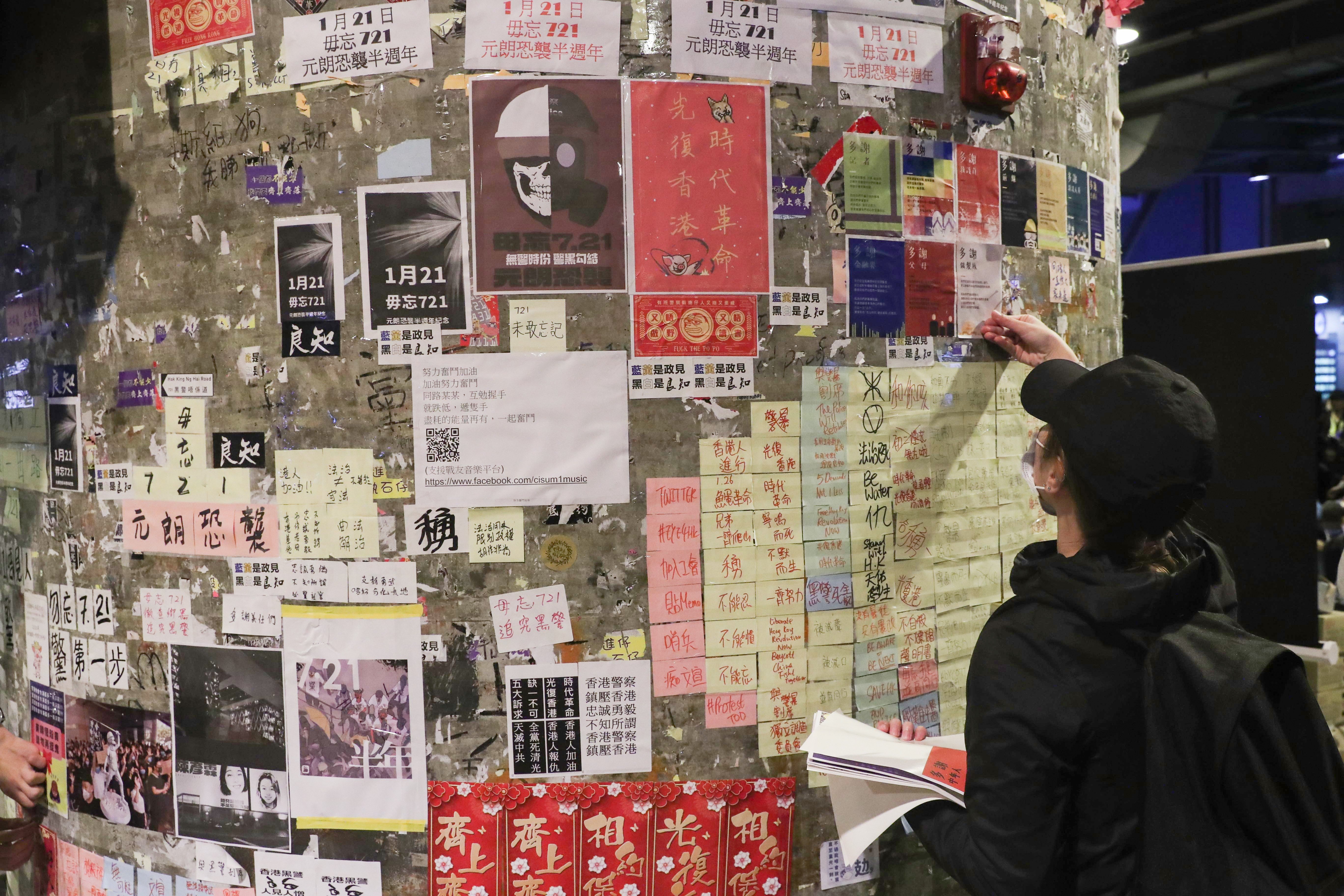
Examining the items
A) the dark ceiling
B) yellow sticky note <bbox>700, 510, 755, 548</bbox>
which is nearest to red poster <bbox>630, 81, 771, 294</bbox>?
yellow sticky note <bbox>700, 510, 755, 548</bbox>

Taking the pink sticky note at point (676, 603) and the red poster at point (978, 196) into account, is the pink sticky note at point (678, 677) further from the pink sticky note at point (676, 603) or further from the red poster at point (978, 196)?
the red poster at point (978, 196)

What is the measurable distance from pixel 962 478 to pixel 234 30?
167 centimetres

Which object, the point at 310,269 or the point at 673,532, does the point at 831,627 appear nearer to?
the point at 673,532

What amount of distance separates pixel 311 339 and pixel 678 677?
0.93 m

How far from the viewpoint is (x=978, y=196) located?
185cm

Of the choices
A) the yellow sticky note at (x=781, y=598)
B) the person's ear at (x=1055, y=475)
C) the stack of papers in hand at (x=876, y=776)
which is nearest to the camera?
the person's ear at (x=1055, y=475)

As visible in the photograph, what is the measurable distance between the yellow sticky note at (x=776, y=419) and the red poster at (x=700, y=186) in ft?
0.71

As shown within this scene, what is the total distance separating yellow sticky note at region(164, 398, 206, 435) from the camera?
1.71 meters

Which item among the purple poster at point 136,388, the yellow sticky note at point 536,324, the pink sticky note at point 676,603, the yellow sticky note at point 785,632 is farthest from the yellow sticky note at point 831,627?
the purple poster at point 136,388

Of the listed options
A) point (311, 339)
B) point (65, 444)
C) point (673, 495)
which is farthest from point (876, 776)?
point (65, 444)

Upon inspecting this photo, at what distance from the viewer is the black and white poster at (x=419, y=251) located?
1.61 meters

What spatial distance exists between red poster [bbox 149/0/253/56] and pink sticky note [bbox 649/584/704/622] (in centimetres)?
129

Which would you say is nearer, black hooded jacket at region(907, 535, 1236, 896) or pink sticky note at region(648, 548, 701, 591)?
black hooded jacket at region(907, 535, 1236, 896)

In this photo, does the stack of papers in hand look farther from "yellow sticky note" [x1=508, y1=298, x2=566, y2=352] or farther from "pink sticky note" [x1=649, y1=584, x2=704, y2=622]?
"yellow sticky note" [x1=508, y1=298, x2=566, y2=352]
